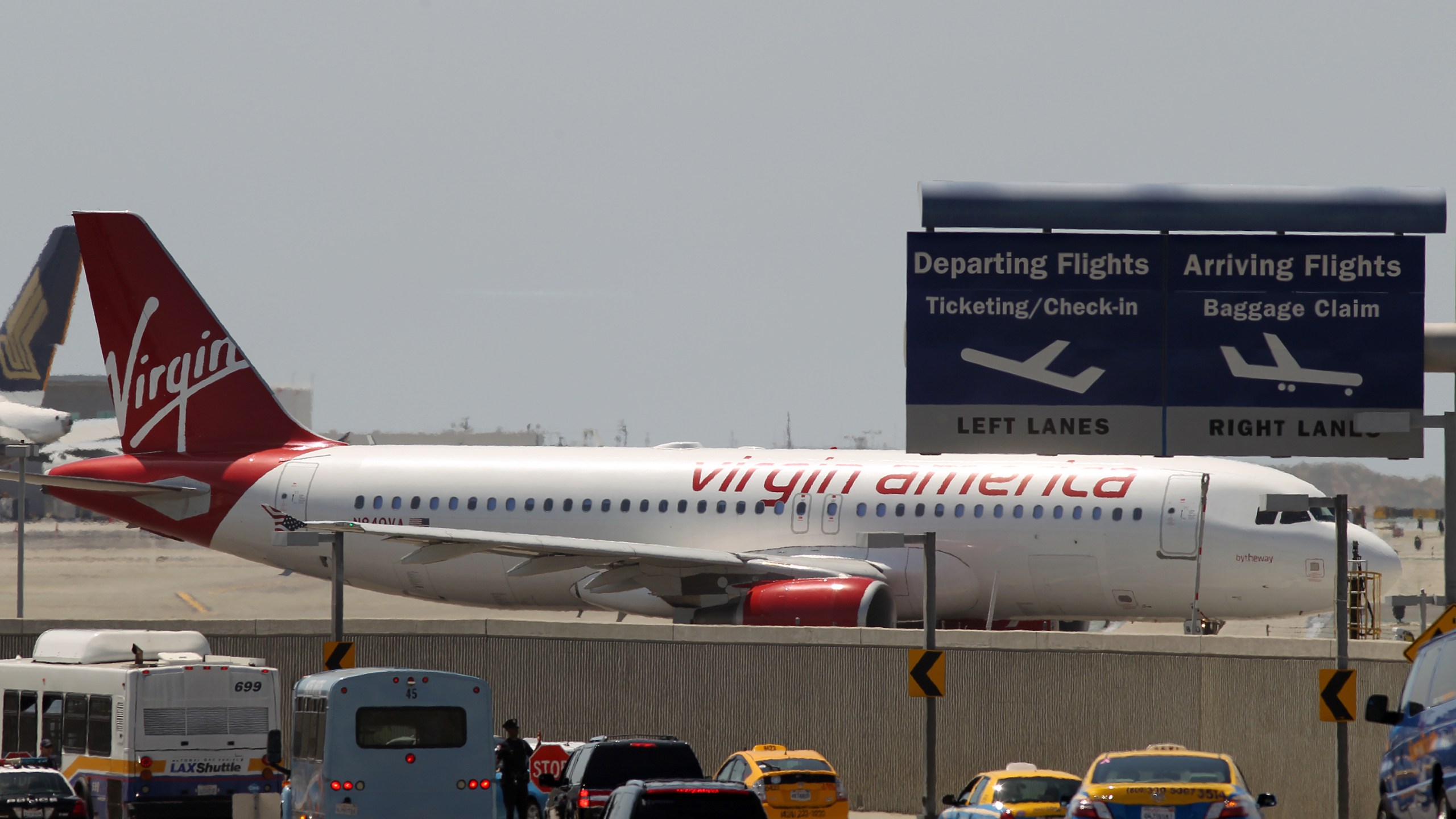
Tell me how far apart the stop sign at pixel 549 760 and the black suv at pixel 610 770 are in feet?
9.34

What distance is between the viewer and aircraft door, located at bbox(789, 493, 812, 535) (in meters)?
34.6

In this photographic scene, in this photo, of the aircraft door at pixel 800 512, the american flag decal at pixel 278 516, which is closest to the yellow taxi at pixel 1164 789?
the aircraft door at pixel 800 512

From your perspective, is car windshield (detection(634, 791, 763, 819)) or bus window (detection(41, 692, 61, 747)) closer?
car windshield (detection(634, 791, 763, 819))

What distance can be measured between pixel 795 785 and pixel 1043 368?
6012mm

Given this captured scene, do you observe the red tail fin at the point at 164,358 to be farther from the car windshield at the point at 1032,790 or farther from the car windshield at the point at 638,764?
the car windshield at the point at 1032,790

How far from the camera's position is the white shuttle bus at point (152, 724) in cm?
2198

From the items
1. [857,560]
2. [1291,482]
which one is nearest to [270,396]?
[857,560]

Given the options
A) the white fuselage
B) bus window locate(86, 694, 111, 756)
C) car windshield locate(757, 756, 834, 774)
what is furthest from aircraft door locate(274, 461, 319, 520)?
car windshield locate(757, 756, 834, 774)

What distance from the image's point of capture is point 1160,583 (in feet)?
106

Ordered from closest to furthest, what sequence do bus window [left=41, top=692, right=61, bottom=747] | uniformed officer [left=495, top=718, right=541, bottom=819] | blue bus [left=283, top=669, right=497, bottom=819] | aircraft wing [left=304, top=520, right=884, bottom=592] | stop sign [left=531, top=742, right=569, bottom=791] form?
1. blue bus [left=283, top=669, right=497, bottom=819]
2. uniformed officer [left=495, top=718, right=541, bottom=819]
3. bus window [left=41, top=692, right=61, bottom=747]
4. stop sign [left=531, top=742, right=569, bottom=791]
5. aircraft wing [left=304, top=520, right=884, bottom=592]

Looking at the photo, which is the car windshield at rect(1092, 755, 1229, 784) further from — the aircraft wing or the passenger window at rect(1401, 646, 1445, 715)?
the aircraft wing

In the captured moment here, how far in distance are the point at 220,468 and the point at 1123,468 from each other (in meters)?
19.6

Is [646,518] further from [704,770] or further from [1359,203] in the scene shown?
[1359,203]

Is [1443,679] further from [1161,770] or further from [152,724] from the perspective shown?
[152,724]
